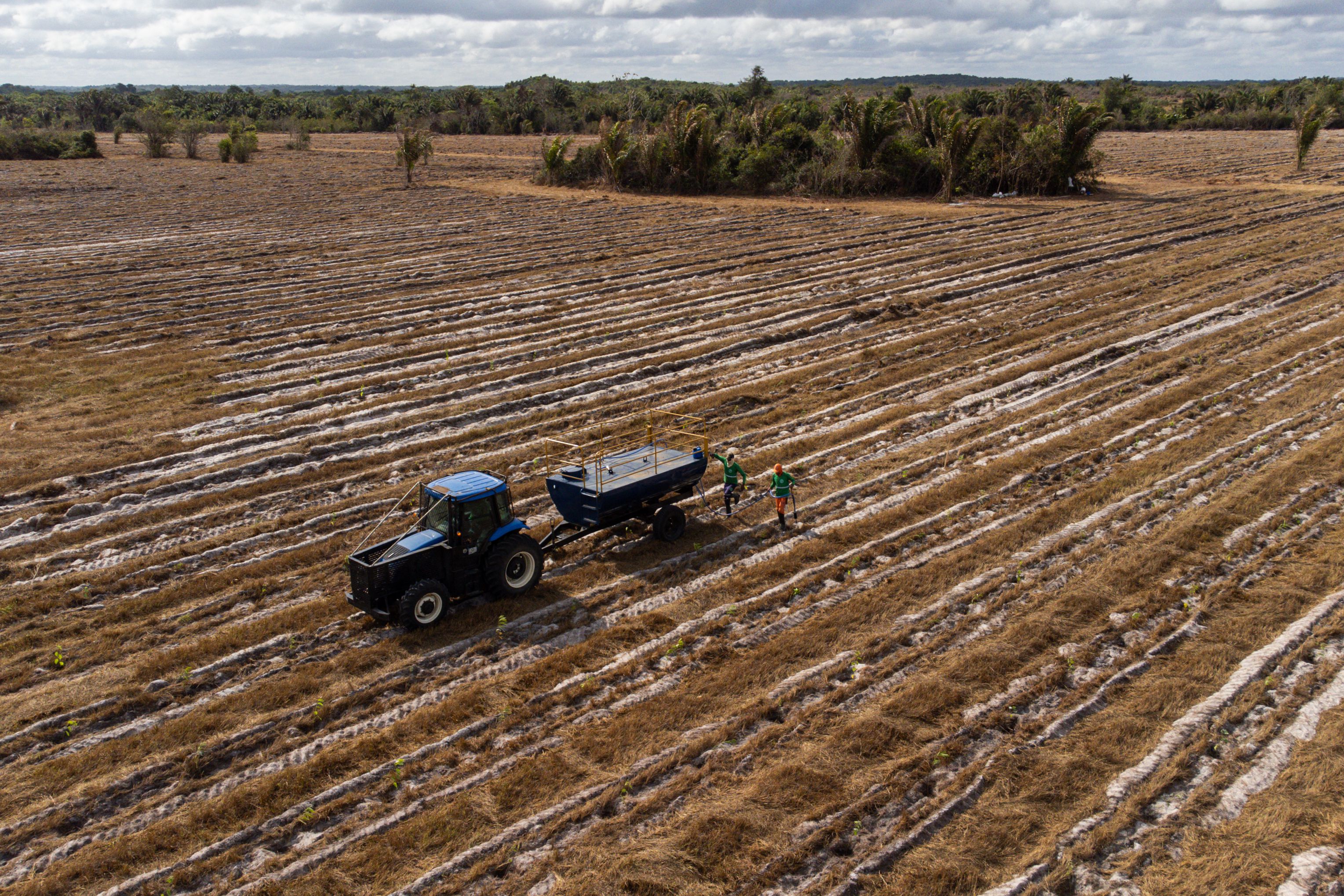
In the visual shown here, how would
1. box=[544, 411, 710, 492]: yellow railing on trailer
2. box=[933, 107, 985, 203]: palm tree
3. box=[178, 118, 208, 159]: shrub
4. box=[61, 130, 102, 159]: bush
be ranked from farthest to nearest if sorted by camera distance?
box=[178, 118, 208, 159]: shrub → box=[61, 130, 102, 159]: bush → box=[933, 107, 985, 203]: palm tree → box=[544, 411, 710, 492]: yellow railing on trailer

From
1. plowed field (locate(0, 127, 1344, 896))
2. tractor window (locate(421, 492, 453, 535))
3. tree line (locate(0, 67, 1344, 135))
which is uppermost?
tree line (locate(0, 67, 1344, 135))

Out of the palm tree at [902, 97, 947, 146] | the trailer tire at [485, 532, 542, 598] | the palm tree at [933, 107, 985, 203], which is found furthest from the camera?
the palm tree at [902, 97, 947, 146]

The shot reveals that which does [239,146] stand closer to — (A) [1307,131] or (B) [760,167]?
(B) [760,167]

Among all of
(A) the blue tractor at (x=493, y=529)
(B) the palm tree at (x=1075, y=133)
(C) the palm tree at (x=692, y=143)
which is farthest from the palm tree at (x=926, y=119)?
(A) the blue tractor at (x=493, y=529)

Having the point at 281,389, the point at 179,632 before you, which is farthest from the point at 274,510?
the point at 281,389

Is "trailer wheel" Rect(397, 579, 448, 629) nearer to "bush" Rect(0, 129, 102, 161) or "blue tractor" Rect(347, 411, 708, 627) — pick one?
"blue tractor" Rect(347, 411, 708, 627)

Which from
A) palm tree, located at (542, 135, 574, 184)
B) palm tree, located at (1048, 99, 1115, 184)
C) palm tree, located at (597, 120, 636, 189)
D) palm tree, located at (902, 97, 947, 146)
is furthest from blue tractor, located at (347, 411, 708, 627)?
palm tree, located at (542, 135, 574, 184)

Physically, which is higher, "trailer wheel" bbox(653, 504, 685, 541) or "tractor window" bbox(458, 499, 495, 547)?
"tractor window" bbox(458, 499, 495, 547)

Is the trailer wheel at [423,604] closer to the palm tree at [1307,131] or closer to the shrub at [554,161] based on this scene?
the shrub at [554,161]
